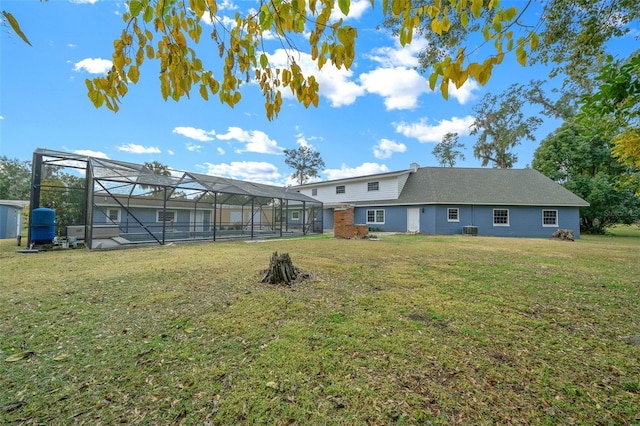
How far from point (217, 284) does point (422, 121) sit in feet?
74.8

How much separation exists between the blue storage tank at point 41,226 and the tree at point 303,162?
110 ft

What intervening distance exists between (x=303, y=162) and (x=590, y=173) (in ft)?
106

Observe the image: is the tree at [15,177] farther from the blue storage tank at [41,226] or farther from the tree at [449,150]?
the tree at [449,150]

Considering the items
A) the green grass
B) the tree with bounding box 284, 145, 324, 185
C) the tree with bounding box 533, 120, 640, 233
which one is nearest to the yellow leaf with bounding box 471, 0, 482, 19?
the green grass

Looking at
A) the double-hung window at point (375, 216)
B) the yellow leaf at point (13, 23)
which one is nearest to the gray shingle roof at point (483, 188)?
the double-hung window at point (375, 216)

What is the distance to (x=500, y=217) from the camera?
60.3ft

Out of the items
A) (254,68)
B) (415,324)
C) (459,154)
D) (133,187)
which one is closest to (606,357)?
(415,324)

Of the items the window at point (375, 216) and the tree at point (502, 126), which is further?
the tree at point (502, 126)

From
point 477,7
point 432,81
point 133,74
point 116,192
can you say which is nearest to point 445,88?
point 432,81

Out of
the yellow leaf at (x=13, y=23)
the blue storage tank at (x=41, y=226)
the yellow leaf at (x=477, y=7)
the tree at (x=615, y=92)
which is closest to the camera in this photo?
the yellow leaf at (x=13, y=23)

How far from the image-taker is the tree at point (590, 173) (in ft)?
60.8

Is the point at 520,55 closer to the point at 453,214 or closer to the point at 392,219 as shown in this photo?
the point at 453,214

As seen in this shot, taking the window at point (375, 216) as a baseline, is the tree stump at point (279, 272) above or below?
below

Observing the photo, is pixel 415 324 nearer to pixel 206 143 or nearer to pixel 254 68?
pixel 254 68
